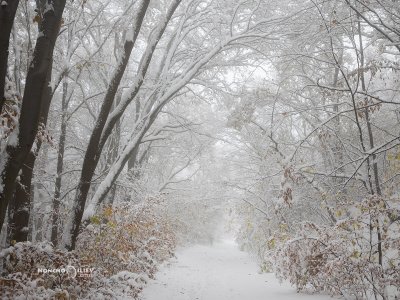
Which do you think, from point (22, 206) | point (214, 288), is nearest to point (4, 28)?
point (22, 206)

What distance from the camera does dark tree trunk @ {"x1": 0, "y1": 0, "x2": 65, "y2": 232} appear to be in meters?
3.53

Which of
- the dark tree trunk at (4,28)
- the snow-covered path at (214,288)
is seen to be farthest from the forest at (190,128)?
the snow-covered path at (214,288)

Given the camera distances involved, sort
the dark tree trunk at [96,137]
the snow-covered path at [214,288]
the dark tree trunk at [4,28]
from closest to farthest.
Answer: the dark tree trunk at [4,28] < the dark tree trunk at [96,137] < the snow-covered path at [214,288]

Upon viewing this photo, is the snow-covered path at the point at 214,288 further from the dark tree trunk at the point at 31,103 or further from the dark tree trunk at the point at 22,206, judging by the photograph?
the dark tree trunk at the point at 31,103

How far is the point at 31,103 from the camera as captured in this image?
11.9 ft

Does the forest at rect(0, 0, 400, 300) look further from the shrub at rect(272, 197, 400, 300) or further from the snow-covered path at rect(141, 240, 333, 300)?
the snow-covered path at rect(141, 240, 333, 300)

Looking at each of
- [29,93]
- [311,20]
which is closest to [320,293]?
[311,20]

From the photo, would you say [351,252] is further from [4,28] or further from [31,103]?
[4,28]

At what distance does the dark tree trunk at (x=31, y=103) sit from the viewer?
3.53 meters

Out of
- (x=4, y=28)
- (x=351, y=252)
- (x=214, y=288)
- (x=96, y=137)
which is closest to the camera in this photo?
(x=4, y=28)

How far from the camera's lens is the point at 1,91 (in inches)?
130

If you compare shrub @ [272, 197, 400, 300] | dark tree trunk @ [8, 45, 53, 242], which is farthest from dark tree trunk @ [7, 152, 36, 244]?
shrub @ [272, 197, 400, 300]

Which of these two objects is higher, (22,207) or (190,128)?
(190,128)

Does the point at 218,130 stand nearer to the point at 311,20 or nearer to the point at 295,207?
the point at 295,207
